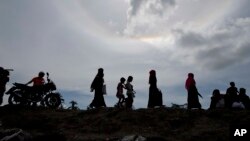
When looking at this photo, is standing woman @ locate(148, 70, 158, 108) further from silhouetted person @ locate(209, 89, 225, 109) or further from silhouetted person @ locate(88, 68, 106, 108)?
silhouetted person @ locate(209, 89, 225, 109)

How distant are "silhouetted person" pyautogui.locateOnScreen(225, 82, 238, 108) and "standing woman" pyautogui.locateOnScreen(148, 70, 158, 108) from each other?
131 inches

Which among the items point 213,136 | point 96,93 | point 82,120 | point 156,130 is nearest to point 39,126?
point 82,120

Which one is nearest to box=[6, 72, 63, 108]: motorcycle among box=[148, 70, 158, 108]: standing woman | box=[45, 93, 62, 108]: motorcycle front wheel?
box=[45, 93, 62, 108]: motorcycle front wheel

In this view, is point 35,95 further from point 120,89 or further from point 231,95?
point 231,95

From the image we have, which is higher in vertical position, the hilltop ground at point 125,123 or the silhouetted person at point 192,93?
the silhouetted person at point 192,93

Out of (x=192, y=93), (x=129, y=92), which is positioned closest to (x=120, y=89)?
(x=129, y=92)

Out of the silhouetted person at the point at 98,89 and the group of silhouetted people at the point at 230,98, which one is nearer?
the group of silhouetted people at the point at 230,98

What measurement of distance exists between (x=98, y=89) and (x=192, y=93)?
4.55m

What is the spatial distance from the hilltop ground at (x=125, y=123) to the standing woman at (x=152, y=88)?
119 cm

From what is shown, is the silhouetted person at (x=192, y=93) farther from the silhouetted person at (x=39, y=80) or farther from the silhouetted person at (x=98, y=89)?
the silhouetted person at (x=39, y=80)

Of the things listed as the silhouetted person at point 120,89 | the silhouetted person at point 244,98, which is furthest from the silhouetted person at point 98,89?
the silhouetted person at point 244,98

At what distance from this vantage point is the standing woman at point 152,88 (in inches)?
898

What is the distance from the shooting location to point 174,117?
68.1 ft

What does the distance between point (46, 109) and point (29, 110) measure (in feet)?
2.82
